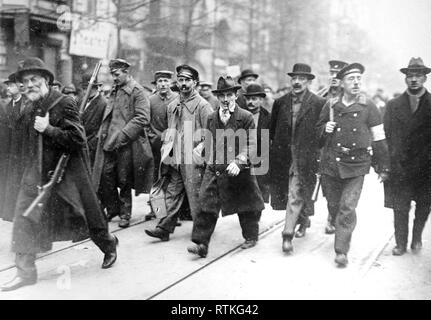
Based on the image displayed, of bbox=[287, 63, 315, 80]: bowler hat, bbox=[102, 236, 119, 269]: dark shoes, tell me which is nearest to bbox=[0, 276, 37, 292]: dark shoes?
bbox=[102, 236, 119, 269]: dark shoes

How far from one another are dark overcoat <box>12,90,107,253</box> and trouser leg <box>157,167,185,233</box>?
167 centimetres

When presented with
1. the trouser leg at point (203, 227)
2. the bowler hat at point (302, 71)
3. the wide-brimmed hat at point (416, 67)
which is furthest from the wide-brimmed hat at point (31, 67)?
the wide-brimmed hat at point (416, 67)

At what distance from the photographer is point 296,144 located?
6406mm

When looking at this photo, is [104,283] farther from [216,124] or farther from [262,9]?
[262,9]

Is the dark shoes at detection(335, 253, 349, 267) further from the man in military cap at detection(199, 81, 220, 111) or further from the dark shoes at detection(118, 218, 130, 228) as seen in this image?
the man in military cap at detection(199, 81, 220, 111)

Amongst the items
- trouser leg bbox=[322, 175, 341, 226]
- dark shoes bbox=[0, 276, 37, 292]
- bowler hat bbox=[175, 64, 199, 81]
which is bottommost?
dark shoes bbox=[0, 276, 37, 292]

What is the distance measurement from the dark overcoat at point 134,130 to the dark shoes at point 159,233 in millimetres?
1313

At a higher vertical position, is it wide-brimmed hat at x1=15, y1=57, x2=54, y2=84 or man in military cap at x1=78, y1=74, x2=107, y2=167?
wide-brimmed hat at x1=15, y1=57, x2=54, y2=84

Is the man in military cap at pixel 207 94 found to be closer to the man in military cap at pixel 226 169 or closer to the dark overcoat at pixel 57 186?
the man in military cap at pixel 226 169

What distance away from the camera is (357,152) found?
5.68 metres

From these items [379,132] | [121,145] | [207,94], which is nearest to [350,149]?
[379,132]

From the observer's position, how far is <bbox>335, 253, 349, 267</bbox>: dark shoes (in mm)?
5520

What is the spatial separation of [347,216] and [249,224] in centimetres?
123
